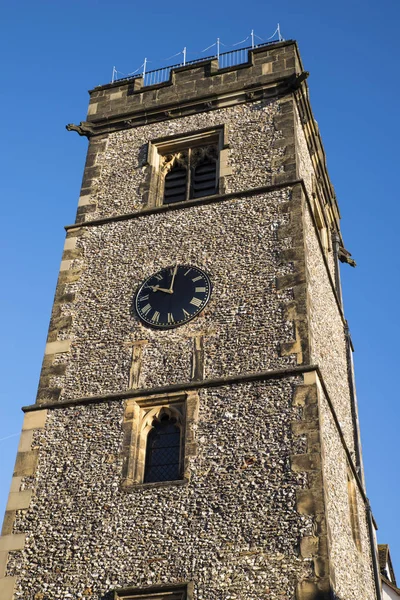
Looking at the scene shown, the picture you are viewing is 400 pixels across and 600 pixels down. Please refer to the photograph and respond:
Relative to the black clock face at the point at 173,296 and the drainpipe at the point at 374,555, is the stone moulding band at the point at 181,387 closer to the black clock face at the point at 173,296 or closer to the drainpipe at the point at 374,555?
the black clock face at the point at 173,296

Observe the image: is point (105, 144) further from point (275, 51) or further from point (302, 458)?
point (302, 458)

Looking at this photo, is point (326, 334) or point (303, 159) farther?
point (303, 159)

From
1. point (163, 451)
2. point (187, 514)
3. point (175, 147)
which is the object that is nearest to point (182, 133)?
point (175, 147)

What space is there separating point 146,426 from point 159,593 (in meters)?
2.58

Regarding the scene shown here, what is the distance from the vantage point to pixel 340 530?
11.5 meters

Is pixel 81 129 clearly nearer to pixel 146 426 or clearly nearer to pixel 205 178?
pixel 205 178

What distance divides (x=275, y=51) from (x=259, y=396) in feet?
27.0

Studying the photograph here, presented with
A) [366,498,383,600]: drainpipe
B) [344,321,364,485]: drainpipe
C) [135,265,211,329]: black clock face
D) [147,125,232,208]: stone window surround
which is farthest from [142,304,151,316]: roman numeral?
[366,498,383,600]: drainpipe

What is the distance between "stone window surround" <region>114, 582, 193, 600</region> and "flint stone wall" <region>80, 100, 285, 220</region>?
7.12 m

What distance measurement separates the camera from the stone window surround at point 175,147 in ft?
51.6

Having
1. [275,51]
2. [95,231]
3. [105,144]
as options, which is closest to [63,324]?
[95,231]

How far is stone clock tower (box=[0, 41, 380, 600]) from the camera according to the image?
1053 cm

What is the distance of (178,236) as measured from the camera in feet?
47.6

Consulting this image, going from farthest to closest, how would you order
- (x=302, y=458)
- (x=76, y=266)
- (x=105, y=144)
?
1. (x=105, y=144)
2. (x=76, y=266)
3. (x=302, y=458)
